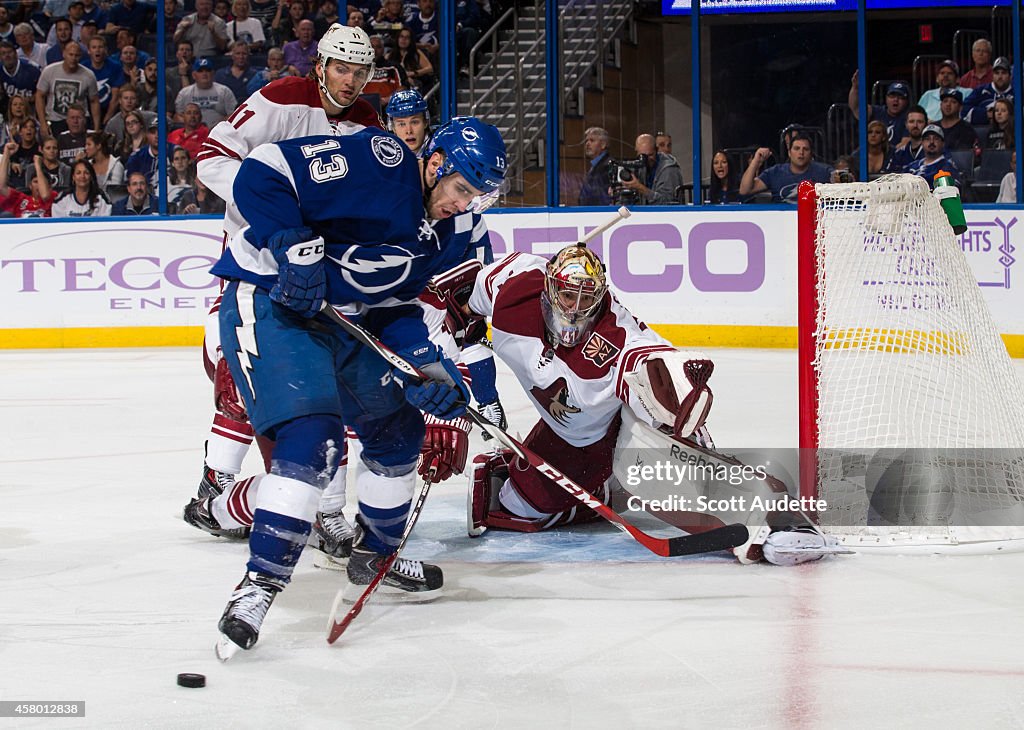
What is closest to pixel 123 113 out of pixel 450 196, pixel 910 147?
pixel 910 147

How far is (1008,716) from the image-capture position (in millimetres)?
1967

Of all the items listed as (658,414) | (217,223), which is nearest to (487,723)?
(658,414)

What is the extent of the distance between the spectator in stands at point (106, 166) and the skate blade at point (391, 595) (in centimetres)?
633

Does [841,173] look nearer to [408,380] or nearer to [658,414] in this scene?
[658,414]

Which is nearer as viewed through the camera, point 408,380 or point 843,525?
point 408,380

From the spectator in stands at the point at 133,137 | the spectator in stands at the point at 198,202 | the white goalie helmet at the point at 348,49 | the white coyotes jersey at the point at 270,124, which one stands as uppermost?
the spectator in stands at the point at 133,137

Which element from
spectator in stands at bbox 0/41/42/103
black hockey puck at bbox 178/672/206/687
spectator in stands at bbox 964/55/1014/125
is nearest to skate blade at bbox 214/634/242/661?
black hockey puck at bbox 178/672/206/687

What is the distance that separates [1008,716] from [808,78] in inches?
277

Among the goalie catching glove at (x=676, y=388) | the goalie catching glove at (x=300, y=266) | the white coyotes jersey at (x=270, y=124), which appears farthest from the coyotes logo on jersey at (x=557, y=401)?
the goalie catching glove at (x=300, y=266)

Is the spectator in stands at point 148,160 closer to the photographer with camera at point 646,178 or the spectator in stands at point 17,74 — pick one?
the spectator in stands at point 17,74

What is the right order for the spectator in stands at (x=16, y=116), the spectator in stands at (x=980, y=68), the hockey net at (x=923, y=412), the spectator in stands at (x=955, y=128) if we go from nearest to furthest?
the hockey net at (x=923, y=412) < the spectator in stands at (x=955, y=128) < the spectator in stands at (x=980, y=68) < the spectator in stands at (x=16, y=116)

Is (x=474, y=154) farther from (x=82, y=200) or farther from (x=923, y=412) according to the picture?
(x=82, y=200)

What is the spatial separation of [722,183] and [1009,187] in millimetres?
1565

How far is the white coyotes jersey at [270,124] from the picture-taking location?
340 centimetres
